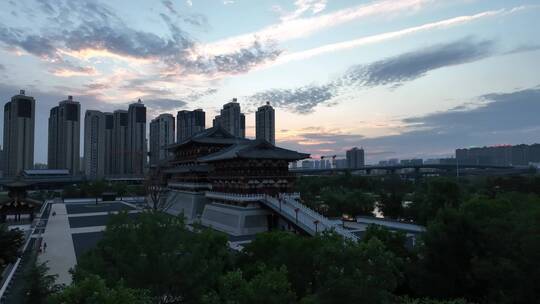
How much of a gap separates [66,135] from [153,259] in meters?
175

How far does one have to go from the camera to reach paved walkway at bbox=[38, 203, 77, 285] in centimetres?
3053

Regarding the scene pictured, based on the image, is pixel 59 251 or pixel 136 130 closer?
pixel 59 251

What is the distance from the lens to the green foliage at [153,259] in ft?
50.7

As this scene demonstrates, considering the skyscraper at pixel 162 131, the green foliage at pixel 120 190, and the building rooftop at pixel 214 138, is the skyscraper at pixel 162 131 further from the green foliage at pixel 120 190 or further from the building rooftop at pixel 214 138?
the building rooftop at pixel 214 138

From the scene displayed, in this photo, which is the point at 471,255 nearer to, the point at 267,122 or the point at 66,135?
the point at 267,122

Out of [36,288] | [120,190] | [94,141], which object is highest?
[94,141]

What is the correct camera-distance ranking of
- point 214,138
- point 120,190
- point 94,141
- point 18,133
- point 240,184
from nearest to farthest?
point 240,184
point 214,138
point 120,190
point 18,133
point 94,141

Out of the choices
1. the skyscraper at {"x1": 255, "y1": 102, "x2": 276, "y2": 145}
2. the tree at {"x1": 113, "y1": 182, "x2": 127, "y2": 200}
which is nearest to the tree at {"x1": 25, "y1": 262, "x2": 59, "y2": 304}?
the tree at {"x1": 113, "y1": 182, "x2": 127, "y2": 200}

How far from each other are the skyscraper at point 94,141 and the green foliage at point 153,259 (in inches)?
6415

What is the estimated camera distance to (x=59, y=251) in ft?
124

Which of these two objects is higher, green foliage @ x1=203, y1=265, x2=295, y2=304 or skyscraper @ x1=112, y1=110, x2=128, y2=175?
skyscraper @ x1=112, y1=110, x2=128, y2=175

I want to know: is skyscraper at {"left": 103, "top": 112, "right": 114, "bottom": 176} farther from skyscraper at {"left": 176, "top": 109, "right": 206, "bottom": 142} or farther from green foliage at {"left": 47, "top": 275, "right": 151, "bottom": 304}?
green foliage at {"left": 47, "top": 275, "right": 151, "bottom": 304}

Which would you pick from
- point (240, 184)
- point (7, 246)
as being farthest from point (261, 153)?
point (7, 246)

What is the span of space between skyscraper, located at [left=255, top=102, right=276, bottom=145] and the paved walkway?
4143 inches
